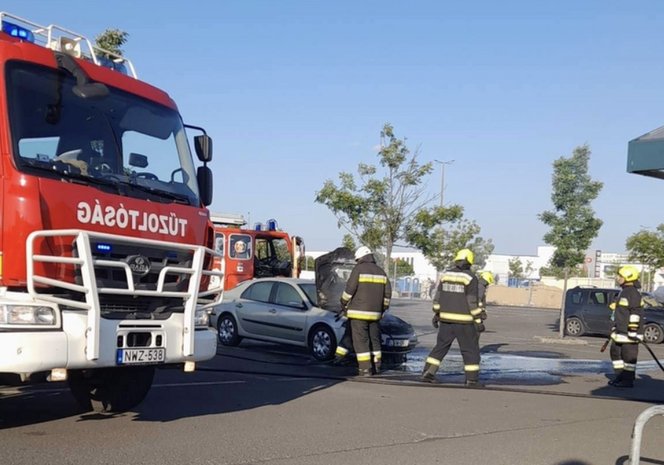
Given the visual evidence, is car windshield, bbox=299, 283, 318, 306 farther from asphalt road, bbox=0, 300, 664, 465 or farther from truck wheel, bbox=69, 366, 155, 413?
truck wheel, bbox=69, 366, 155, 413

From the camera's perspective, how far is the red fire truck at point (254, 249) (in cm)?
1806

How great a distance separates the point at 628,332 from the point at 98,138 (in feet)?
27.8

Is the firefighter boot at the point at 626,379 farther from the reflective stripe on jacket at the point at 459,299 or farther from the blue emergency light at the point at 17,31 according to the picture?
the blue emergency light at the point at 17,31

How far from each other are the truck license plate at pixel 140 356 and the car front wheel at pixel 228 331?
8.77 meters

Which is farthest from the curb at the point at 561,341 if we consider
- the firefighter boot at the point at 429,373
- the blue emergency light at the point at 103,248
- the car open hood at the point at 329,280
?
the blue emergency light at the point at 103,248

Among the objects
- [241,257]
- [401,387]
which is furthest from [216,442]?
[241,257]

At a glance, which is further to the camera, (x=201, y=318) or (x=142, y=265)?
(x=201, y=318)

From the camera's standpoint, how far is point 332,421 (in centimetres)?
772

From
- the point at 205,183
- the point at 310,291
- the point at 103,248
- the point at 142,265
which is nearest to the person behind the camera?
the point at 103,248

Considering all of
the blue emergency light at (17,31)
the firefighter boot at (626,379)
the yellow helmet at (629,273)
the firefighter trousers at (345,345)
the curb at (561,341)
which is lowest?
the curb at (561,341)

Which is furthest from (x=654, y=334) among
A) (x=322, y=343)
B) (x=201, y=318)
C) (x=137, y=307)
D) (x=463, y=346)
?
(x=137, y=307)

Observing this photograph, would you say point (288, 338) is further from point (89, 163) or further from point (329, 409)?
point (89, 163)

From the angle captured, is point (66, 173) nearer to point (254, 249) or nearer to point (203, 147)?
point (203, 147)

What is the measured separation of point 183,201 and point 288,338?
7263 millimetres
